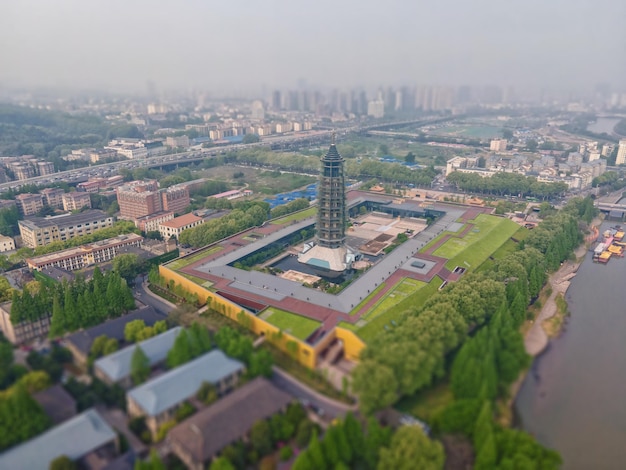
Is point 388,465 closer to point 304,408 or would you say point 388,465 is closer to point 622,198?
point 304,408

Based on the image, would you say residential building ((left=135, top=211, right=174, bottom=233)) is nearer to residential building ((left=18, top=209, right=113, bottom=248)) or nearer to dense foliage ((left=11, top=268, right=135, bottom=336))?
residential building ((left=18, top=209, right=113, bottom=248))

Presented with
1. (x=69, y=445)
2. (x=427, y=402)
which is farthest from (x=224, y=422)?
(x=427, y=402)

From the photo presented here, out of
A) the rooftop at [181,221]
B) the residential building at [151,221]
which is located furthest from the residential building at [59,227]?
the rooftop at [181,221]

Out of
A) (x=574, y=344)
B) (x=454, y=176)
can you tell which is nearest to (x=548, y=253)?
(x=574, y=344)

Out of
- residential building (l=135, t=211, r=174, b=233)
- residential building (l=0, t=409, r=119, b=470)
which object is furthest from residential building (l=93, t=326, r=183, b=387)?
residential building (l=135, t=211, r=174, b=233)

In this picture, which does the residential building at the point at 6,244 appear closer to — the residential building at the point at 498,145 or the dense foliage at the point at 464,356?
the dense foliage at the point at 464,356
